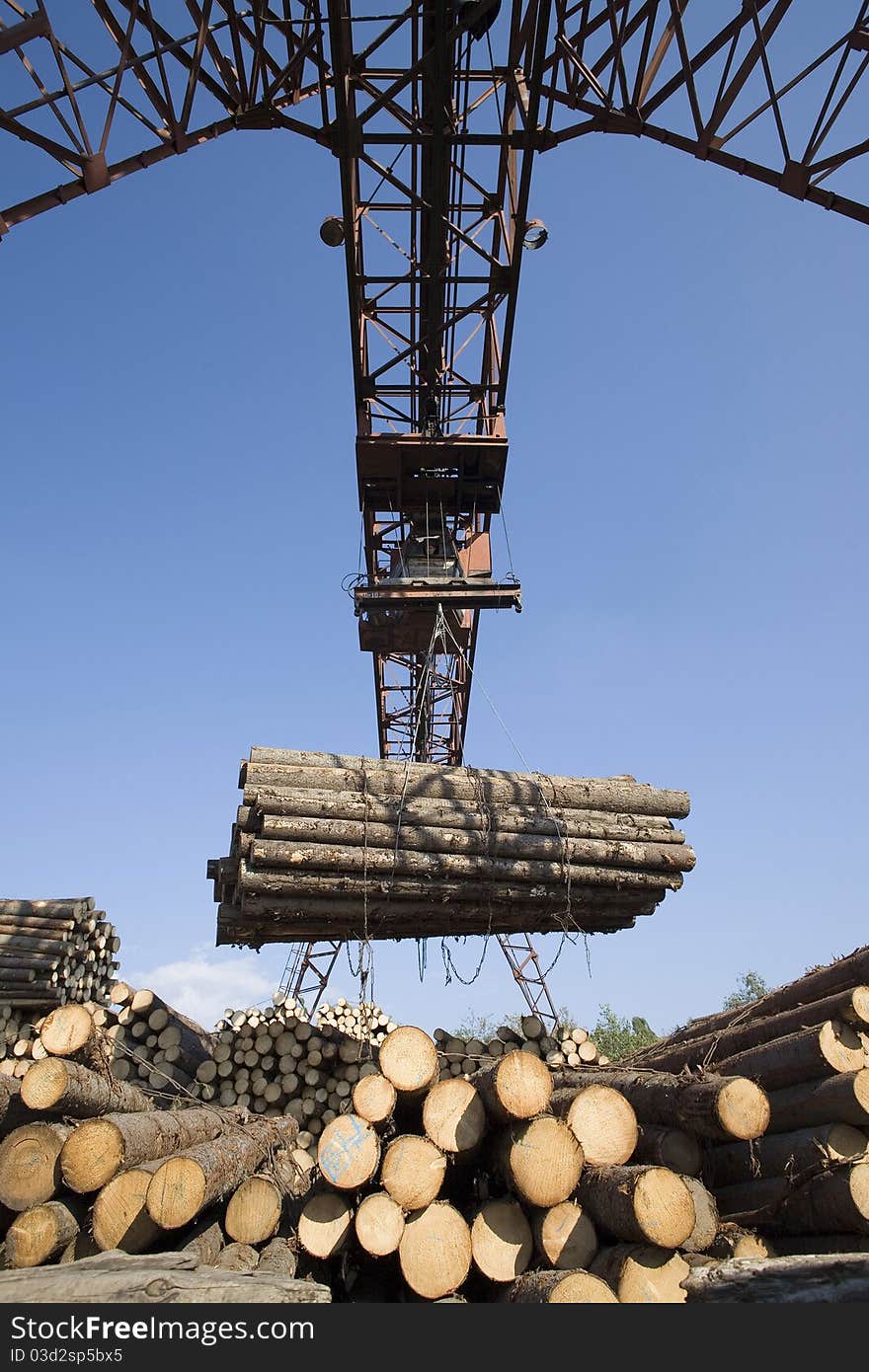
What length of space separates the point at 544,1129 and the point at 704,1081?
1.05 metres

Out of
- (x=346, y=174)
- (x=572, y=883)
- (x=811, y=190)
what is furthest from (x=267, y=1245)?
(x=346, y=174)

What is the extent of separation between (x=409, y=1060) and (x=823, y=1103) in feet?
8.26

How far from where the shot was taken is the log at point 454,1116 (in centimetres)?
545

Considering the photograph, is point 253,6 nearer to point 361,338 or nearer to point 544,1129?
point 361,338

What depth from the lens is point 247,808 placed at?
866cm

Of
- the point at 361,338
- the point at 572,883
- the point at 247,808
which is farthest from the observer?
the point at 361,338

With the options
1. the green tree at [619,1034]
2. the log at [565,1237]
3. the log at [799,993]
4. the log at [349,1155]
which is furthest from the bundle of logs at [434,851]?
the green tree at [619,1034]

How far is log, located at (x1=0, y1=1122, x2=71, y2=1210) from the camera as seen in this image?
5188mm

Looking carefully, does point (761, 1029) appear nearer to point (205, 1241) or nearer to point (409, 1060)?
point (409, 1060)

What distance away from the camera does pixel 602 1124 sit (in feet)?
17.9

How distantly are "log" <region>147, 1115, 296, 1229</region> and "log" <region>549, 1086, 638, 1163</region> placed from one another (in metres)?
2.18

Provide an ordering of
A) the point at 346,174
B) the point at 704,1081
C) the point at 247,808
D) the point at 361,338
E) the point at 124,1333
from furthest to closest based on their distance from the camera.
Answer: the point at 361,338, the point at 346,174, the point at 247,808, the point at 704,1081, the point at 124,1333

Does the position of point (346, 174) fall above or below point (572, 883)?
above

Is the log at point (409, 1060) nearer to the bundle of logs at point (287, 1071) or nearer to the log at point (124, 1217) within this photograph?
the log at point (124, 1217)
